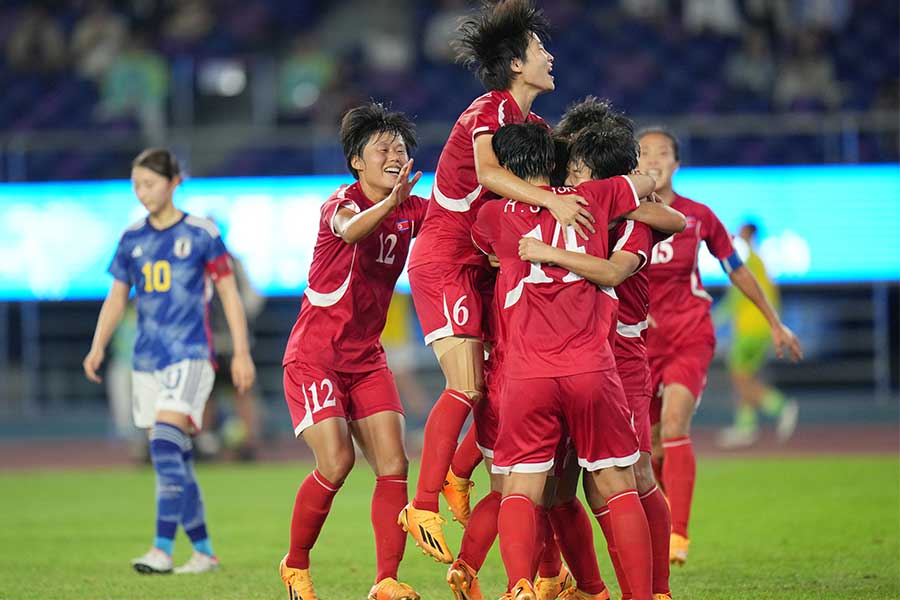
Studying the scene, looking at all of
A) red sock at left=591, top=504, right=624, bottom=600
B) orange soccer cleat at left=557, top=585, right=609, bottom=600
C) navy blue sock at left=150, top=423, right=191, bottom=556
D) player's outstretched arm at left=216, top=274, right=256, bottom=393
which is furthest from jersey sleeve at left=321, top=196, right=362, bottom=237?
navy blue sock at left=150, top=423, right=191, bottom=556

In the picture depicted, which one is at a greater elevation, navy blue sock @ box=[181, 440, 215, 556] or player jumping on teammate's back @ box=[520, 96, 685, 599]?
player jumping on teammate's back @ box=[520, 96, 685, 599]

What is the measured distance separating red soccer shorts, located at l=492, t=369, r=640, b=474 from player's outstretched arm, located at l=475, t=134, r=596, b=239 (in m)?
0.64

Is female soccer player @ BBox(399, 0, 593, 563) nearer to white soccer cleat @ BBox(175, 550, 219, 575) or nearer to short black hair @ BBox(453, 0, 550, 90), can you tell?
short black hair @ BBox(453, 0, 550, 90)

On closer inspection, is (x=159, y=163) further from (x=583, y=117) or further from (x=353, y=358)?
(x=583, y=117)

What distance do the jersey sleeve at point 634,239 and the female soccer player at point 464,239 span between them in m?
0.72

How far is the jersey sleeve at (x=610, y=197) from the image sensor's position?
565 centimetres

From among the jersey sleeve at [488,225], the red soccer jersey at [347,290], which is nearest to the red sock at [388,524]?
the red soccer jersey at [347,290]

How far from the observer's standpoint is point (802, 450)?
1486 cm

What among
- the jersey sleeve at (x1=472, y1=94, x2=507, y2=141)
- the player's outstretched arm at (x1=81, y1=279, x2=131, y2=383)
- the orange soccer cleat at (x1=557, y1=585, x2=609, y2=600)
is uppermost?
the jersey sleeve at (x1=472, y1=94, x2=507, y2=141)

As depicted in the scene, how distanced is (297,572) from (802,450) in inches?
379

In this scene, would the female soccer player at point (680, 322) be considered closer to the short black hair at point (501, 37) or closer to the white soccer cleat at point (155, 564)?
the short black hair at point (501, 37)

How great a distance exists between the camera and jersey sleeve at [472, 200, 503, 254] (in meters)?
5.78

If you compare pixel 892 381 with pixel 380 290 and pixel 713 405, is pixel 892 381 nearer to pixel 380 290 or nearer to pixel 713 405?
pixel 713 405

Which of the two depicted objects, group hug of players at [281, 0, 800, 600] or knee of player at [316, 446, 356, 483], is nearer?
group hug of players at [281, 0, 800, 600]
